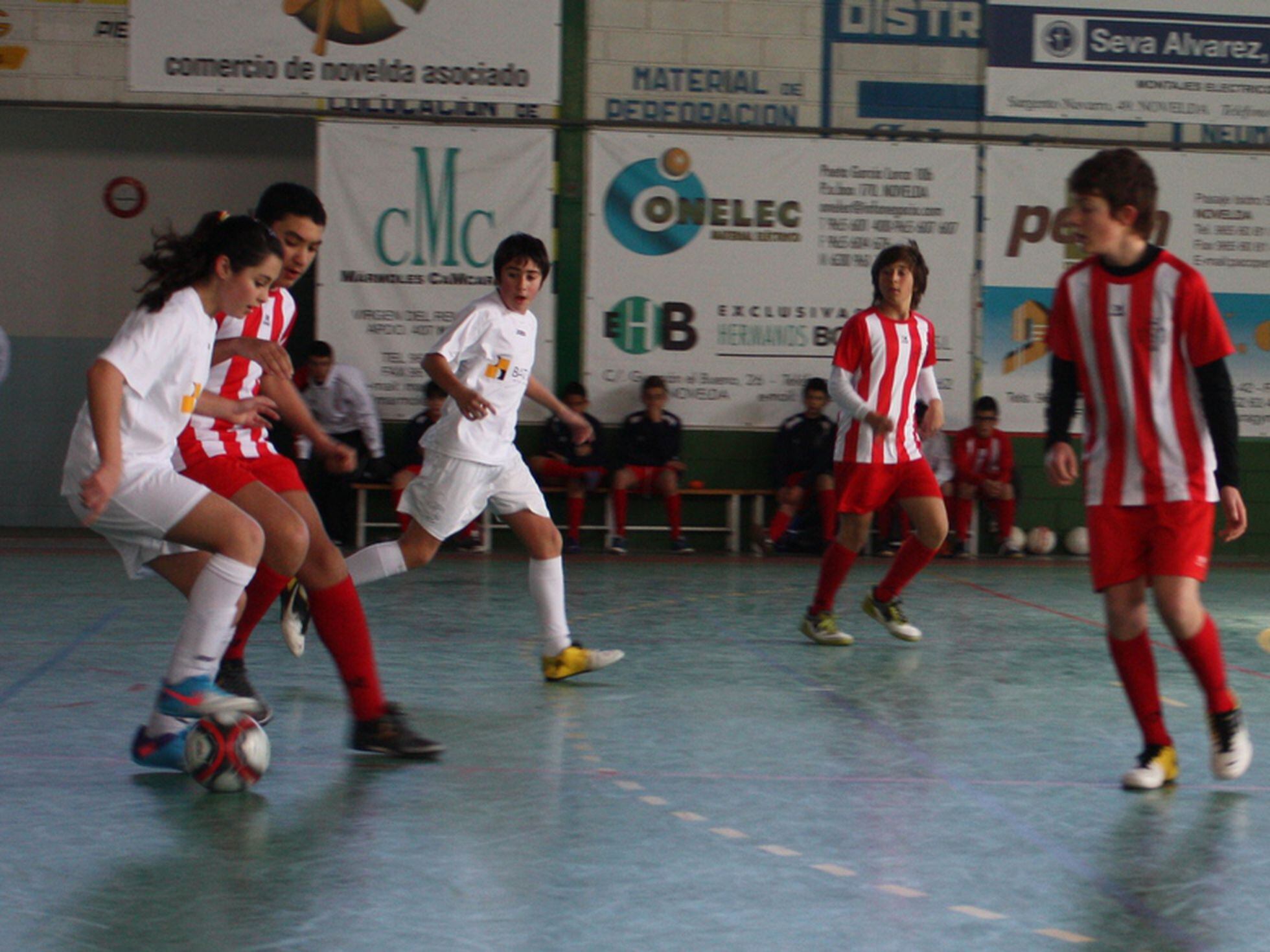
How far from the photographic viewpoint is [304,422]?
3852mm

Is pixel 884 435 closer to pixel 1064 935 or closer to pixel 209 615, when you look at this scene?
pixel 209 615

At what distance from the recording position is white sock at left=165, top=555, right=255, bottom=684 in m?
3.34

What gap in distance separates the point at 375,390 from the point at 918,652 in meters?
6.39

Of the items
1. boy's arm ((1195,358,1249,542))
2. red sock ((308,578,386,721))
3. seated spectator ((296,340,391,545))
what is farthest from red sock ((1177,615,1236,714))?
seated spectator ((296,340,391,545))

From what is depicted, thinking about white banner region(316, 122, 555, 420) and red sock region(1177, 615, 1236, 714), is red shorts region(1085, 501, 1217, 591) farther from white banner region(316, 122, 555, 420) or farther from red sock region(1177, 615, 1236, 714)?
white banner region(316, 122, 555, 420)

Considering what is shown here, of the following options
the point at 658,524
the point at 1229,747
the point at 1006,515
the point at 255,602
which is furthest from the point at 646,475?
the point at 1229,747

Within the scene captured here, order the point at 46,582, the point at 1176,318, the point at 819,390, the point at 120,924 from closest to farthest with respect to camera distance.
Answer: the point at 120,924 → the point at 1176,318 → the point at 46,582 → the point at 819,390

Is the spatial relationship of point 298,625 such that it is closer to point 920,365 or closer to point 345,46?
point 920,365

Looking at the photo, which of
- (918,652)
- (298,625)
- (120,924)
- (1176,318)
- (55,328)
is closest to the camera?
(120,924)

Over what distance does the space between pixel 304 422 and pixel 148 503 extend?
0.70m

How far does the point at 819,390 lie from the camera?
11039 mm

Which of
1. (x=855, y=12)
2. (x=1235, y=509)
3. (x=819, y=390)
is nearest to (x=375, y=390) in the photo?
(x=819, y=390)

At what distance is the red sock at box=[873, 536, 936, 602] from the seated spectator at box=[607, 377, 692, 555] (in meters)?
4.98

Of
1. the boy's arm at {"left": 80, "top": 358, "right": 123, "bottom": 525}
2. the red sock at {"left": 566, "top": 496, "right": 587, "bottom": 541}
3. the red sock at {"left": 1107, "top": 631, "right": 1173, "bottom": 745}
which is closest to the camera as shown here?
the boy's arm at {"left": 80, "top": 358, "right": 123, "bottom": 525}
